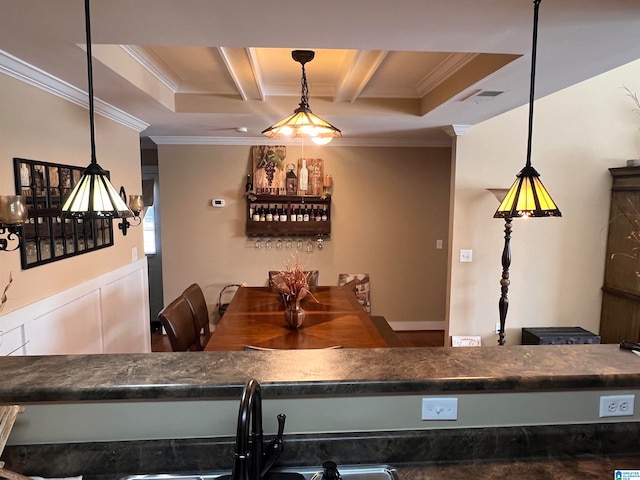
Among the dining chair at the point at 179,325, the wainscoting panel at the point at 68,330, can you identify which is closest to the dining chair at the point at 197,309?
the dining chair at the point at 179,325

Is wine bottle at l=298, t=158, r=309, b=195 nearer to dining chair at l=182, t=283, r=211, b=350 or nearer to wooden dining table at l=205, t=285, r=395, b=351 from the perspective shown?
wooden dining table at l=205, t=285, r=395, b=351

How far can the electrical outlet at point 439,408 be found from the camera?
112cm

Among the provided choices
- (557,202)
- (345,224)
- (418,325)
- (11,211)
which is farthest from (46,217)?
(418,325)

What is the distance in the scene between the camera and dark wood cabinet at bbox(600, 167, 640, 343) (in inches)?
131

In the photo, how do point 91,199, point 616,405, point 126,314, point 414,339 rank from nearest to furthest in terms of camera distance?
point 616,405 < point 91,199 < point 126,314 < point 414,339

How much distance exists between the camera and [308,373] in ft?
3.70

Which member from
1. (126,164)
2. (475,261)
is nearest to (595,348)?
(475,261)

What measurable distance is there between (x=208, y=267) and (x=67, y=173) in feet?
7.68

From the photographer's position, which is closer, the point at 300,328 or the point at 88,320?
the point at 300,328

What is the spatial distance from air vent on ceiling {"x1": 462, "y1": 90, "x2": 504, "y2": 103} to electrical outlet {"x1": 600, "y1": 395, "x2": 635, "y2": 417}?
6.49 ft

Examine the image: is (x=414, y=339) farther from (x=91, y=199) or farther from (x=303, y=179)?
(x=91, y=199)

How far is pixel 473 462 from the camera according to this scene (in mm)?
1119

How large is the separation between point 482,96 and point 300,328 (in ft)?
6.51

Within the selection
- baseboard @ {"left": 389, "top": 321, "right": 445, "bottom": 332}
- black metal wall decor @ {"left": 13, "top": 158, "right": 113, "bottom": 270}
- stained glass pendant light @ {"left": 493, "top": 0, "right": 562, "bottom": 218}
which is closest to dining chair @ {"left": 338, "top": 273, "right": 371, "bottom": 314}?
baseboard @ {"left": 389, "top": 321, "right": 445, "bottom": 332}
